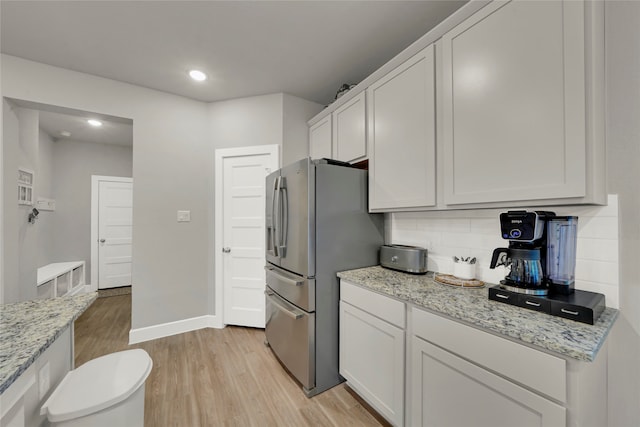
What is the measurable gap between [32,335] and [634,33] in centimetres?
269

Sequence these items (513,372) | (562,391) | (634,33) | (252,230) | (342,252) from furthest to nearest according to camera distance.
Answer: (252,230) → (342,252) → (634,33) → (513,372) → (562,391)

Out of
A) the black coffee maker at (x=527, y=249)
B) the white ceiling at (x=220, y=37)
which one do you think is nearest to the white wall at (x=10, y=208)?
the white ceiling at (x=220, y=37)

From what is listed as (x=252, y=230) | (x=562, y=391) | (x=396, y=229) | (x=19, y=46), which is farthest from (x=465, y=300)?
(x=19, y=46)

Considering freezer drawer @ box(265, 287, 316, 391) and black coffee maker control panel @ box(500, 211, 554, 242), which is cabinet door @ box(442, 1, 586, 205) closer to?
black coffee maker control panel @ box(500, 211, 554, 242)

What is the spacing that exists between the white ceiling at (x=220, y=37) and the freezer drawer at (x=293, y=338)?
6.87ft

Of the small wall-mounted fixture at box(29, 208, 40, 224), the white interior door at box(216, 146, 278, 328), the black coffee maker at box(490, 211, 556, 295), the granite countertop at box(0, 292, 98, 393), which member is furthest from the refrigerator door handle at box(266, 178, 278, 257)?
the small wall-mounted fixture at box(29, 208, 40, 224)

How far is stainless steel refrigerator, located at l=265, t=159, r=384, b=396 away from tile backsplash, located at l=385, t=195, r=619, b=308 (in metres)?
0.32

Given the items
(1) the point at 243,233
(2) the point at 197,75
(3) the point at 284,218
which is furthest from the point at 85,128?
(3) the point at 284,218

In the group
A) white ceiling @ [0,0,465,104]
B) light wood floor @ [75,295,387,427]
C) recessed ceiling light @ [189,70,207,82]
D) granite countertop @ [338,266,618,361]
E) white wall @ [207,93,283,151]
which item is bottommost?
light wood floor @ [75,295,387,427]

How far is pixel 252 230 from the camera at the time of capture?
2.89 metres

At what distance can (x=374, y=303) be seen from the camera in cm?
157

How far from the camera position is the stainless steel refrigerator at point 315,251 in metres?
1.82

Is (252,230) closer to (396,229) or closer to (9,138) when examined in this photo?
(396,229)

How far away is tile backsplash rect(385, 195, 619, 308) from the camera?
1142mm
